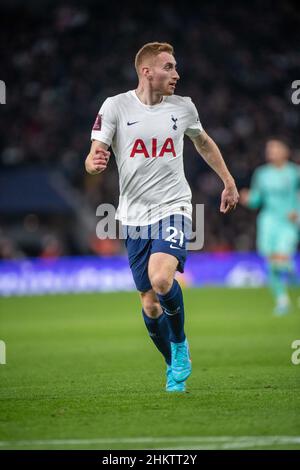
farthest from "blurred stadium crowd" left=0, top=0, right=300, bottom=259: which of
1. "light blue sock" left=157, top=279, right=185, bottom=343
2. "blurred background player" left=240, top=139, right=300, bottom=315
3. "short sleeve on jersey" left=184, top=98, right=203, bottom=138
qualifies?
"light blue sock" left=157, top=279, right=185, bottom=343

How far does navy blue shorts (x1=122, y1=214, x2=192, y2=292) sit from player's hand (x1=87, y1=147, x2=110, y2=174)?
2.45 ft

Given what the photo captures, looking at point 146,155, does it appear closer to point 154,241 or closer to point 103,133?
point 103,133

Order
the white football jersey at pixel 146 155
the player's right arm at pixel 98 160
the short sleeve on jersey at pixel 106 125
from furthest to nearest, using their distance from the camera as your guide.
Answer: the white football jersey at pixel 146 155 → the short sleeve on jersey at pixel 106 125 → the player's right arm at pixel 98 160

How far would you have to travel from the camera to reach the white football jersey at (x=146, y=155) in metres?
7.87

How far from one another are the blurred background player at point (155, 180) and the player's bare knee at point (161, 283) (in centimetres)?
16

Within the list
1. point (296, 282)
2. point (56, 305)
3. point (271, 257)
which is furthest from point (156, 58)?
point (296, 282)

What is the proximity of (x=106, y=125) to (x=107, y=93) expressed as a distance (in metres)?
20.2

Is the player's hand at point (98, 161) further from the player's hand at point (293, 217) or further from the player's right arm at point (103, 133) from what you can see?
the player's hand at point (293, 217)

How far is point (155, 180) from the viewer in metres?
7.89

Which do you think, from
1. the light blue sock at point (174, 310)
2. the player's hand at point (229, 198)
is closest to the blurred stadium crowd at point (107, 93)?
the player's hand at point (229, 198)

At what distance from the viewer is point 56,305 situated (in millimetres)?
19812

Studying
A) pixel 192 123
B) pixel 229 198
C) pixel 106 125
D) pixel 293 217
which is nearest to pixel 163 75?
pixel 192 123

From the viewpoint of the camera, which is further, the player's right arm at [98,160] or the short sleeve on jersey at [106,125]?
the short sleeve on jersey at [106,125]
